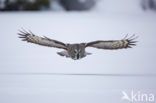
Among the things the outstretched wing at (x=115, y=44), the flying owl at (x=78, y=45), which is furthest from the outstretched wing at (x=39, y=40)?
the outstretched wing at (x=115, y=44)

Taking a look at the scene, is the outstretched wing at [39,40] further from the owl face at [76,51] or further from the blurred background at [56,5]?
the blurred background at [56,5]

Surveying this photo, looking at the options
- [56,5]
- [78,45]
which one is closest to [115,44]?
[78,45]

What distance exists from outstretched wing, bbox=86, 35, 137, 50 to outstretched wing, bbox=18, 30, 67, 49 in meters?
0.18

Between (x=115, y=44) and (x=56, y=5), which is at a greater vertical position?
(x=56, y=5)

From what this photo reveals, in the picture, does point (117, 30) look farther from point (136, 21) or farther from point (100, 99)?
point (100, 99)

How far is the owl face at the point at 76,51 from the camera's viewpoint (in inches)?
89.8

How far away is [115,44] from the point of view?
2326 mm

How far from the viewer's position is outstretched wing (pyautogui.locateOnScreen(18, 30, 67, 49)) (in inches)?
90.8

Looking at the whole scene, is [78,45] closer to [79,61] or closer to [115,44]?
[79,61]

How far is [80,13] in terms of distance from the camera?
2.42 m

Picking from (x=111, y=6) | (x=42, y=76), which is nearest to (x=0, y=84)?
(x=42, y=76)

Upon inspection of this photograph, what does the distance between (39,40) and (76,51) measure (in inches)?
9.6

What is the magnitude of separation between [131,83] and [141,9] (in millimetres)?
508

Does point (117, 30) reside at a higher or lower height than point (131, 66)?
higher
